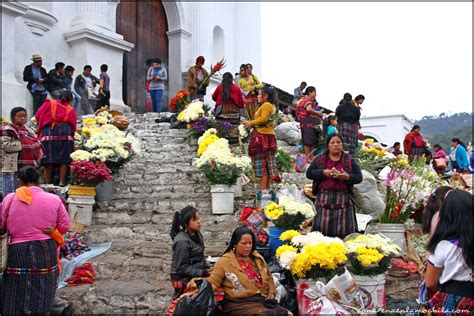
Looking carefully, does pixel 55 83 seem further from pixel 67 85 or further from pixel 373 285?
pixel 373 285

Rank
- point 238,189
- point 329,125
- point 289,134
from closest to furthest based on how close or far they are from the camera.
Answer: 1. point 238,189
2. point 329,125
3. point 289,134

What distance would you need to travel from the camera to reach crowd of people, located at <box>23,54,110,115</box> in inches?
415

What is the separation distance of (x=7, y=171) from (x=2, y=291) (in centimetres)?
249

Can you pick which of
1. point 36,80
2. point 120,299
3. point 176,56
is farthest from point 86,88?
point 120,299

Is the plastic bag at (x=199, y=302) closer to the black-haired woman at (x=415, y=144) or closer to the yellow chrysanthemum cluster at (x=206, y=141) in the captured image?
the yellow chrysanthemum cluster at (x=206, y=141)

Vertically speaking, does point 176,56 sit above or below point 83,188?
above

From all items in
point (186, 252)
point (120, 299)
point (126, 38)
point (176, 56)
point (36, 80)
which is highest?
point (126, 38)

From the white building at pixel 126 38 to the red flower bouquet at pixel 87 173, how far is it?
420 centimetres

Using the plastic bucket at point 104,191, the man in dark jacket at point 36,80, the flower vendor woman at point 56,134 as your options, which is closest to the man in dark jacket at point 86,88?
the man in dark jacket at point 36,80

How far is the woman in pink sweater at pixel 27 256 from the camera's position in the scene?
4.17 metres

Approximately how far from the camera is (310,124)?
10.2m

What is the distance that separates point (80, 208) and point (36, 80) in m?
4.93

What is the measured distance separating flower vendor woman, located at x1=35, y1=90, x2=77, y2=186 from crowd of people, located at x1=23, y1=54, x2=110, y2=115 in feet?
6.24

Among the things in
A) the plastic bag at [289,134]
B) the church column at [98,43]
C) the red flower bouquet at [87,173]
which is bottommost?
the red flower bouquet at [87,173]
